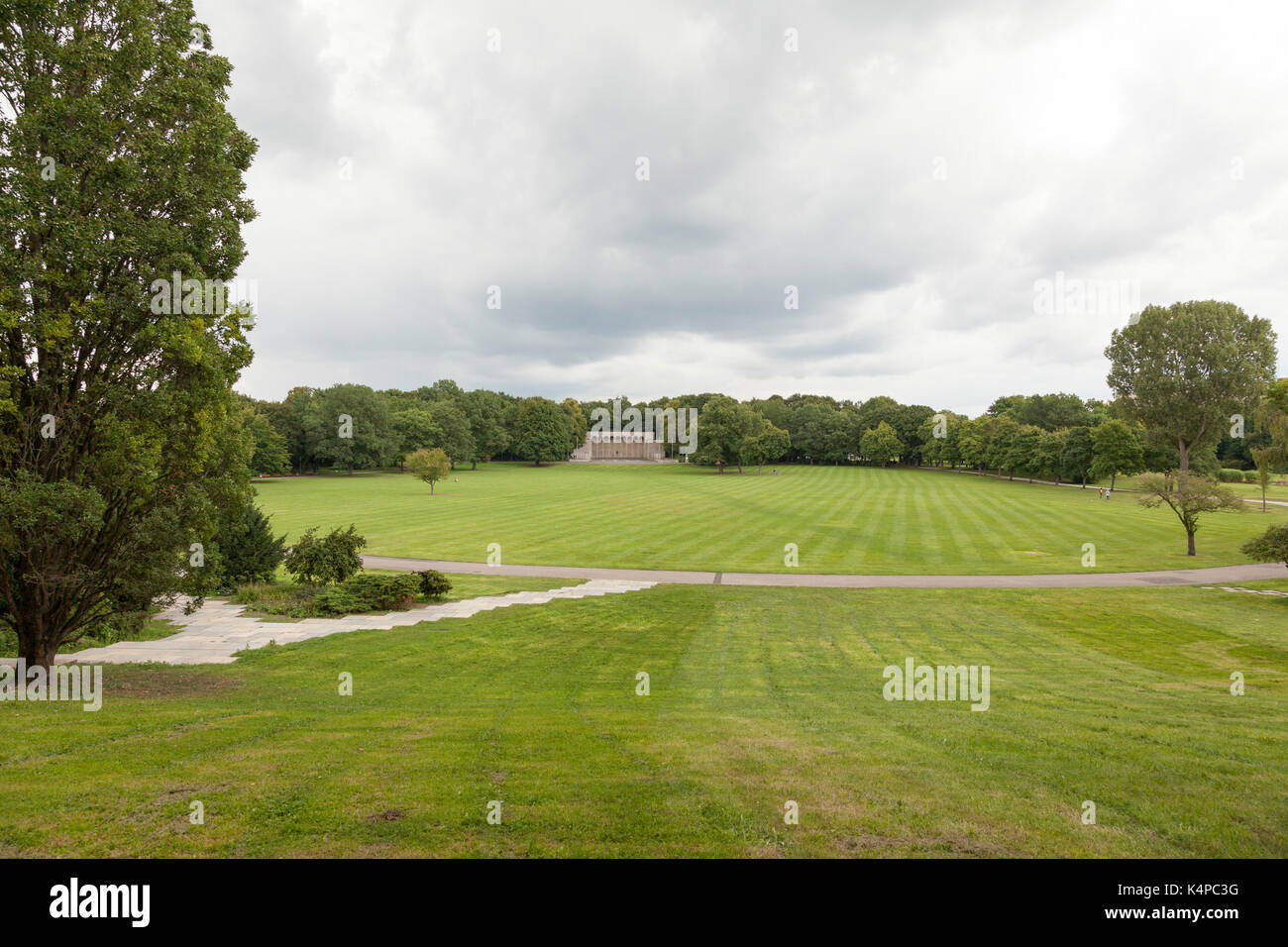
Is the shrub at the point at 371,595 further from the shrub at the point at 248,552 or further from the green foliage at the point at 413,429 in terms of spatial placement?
the green foliage at the point at 413,429

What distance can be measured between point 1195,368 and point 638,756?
74.3 meters

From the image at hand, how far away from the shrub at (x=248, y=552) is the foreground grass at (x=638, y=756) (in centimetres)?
→ 807

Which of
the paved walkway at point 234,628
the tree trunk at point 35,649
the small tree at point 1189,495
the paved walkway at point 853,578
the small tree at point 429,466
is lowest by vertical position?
the paved walkway at point 853,578

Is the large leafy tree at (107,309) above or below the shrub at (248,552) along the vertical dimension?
above

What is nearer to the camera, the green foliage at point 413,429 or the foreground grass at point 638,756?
the foreground grass at point 638,756

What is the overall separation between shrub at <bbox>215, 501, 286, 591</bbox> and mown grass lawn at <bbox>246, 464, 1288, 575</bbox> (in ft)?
29.5

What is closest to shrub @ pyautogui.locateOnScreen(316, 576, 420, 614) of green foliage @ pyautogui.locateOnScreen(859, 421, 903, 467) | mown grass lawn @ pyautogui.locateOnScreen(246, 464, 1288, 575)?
mown grass lawn @ pyautogui.locateOnScreen(246, 464, 1288, 575)

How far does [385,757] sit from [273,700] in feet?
14.0

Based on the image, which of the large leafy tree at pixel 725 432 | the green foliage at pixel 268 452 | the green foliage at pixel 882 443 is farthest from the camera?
the green foliage at pixel 882 443

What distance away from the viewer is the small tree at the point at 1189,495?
29266 millimetres

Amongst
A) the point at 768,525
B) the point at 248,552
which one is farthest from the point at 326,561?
the point at 768,525

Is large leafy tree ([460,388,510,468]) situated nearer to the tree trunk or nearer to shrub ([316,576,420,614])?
shrub ([316,576,420,614])

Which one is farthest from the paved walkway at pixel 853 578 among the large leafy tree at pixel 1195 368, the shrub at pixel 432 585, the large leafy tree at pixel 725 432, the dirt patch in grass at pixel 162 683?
the large leafy tree at pixel 725 432
